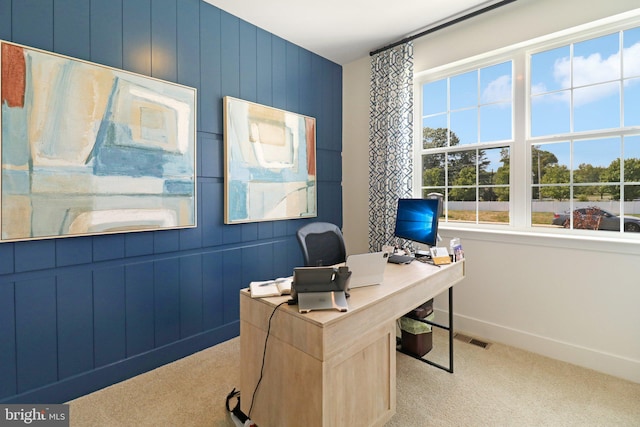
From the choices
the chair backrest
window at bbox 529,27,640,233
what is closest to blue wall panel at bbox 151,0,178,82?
the chair backrest

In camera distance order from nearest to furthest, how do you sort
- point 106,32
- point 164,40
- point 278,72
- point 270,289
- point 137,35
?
point 270,289, point 106,32, point 137,35, point 164,40, point 278,72

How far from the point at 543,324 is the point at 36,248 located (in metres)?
Answer: 3.66

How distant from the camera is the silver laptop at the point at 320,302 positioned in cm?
135

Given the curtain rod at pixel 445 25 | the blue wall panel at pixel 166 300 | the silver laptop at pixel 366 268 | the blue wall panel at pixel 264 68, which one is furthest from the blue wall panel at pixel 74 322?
the curtain rod at pixel 445 25

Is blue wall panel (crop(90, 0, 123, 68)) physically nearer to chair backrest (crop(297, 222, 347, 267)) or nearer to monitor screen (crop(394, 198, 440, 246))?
chair backrest (crop(297, 222, 347, 267))

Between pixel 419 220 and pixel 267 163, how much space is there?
1.50m

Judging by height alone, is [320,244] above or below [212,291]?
above

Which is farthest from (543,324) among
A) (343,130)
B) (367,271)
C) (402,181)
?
(343,130)

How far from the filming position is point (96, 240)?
2.02 metres

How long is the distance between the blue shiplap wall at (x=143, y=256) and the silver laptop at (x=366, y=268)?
1.50 m

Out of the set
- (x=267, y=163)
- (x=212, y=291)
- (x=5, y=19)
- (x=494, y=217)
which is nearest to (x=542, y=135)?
(x=494, y=217)

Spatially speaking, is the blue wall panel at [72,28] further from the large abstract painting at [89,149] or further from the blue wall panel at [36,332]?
the blue wall panel at [36,332]

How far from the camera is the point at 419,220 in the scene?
2.31 metres

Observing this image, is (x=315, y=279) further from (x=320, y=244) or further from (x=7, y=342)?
(x=7, y=342)
